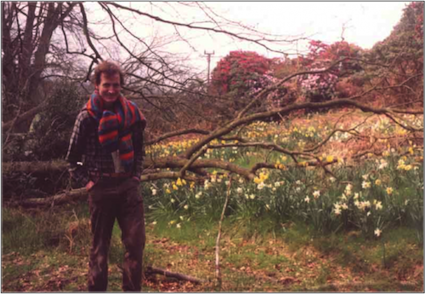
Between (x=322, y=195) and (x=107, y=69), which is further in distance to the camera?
(x=322, y=195)

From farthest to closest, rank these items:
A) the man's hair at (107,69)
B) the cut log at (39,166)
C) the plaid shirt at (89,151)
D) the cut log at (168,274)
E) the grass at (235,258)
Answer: the cut log at (39,166)
the cut log at (168,274)
the grass at (235,258)
the plaid shirt at (89,151)
the man's hair at (107,69)

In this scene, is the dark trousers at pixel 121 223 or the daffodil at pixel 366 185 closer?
the dark trousers at pixel 121 223

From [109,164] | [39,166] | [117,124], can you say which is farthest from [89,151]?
[39,166]

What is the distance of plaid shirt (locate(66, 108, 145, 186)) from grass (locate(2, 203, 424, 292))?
1.14m

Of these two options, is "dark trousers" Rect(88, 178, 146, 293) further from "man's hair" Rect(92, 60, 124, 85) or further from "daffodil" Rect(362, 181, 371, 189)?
"daffodil" Rect(362, 181, 371, 189)

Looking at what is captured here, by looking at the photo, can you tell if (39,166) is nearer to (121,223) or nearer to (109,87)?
(121,223)

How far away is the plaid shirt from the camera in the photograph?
2.07m

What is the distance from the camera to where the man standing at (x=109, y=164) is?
1.99m

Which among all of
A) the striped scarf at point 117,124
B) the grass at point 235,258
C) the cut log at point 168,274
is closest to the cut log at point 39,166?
the grass at point 235,258

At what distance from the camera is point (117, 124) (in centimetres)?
199

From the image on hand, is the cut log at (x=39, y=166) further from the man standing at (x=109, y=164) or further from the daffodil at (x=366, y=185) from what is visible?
the daffodil at (x=366, y=185)

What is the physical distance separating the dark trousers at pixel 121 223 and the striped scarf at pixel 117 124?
0.52 ft

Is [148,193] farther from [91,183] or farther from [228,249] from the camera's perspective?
[91,183]

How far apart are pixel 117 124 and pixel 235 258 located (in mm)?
1994
